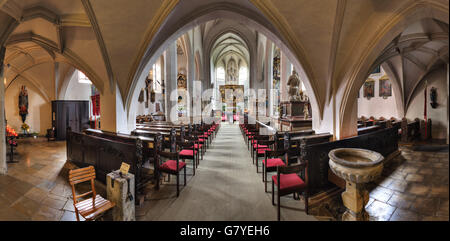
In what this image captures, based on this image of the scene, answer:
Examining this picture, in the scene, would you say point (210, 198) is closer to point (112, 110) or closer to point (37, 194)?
point (37, 194)

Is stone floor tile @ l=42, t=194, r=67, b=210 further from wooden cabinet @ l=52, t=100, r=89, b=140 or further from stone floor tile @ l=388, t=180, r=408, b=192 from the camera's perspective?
wooden cabinet @ l=52, t=100, r=89, b=140

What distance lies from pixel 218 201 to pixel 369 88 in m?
13.5

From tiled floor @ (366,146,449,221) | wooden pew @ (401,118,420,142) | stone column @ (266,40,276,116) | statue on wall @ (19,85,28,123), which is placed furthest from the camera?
stone column @ (266,40,276,116)

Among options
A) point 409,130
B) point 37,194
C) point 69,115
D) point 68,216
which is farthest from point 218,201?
point 69,115

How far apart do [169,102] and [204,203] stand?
8.12 meters

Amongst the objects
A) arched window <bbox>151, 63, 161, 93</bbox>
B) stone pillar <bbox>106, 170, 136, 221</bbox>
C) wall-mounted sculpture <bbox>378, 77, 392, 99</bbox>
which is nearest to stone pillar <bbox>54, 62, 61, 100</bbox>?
arched window <bbox>151, 63, 161, 93</bbox>

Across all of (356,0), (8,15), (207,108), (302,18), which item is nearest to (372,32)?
(356,0)

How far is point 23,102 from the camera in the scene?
10.5 meters

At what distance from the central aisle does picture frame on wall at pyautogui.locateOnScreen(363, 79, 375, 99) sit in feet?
38.7

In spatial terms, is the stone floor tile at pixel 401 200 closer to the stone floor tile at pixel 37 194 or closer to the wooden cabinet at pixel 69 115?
the stone floor tile at pixel 37 194

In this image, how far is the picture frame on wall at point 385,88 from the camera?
35.9 feet

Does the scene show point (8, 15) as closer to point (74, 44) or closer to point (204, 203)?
point (74, 44)

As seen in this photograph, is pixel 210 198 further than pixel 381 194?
No

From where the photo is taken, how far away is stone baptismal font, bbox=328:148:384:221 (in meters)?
2.02
